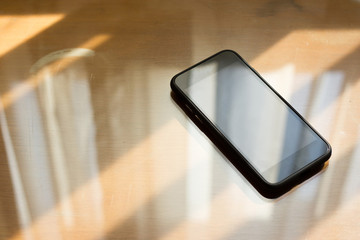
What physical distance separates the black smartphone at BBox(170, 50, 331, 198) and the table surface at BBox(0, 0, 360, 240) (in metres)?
0.01

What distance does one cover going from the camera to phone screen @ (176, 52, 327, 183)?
652 millimetres

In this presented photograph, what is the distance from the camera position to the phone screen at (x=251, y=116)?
0.65 metres

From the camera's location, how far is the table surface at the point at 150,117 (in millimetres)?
636

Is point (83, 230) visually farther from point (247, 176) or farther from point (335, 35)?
point (335, 35)

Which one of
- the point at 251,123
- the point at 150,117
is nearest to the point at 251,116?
the point at 251,123

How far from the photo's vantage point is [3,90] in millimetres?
727

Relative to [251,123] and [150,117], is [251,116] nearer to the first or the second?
[251,123]

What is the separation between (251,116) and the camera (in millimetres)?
684

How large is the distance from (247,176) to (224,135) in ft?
0.17

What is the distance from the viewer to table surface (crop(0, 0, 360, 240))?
636 mm

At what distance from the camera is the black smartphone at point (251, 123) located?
0.65m

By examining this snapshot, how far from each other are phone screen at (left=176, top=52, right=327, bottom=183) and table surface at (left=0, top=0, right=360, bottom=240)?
0.02 meters

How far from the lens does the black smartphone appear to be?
2.12 feet

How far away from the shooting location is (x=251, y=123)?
68 centimetres
